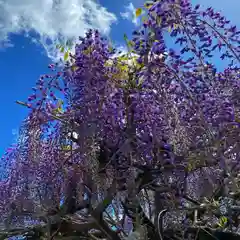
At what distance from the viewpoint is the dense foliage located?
1900 mm

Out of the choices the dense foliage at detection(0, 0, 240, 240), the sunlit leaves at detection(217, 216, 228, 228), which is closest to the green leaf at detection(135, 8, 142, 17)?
the dense foliage at detection(0, 0, 240, 240)

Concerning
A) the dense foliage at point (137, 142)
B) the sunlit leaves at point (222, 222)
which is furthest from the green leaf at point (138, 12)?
the sunlit leaves at point (222, 222)

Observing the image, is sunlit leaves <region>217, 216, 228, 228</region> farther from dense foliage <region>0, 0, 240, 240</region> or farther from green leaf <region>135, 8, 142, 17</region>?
green leaf <region>135, 8, 142, 17</region>

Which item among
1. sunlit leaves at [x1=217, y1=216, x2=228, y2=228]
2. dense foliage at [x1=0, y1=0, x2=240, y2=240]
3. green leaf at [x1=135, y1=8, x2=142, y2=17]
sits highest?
green leaf at [x1=135, y1=8, x2=142, y2=17]

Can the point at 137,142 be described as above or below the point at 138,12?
below

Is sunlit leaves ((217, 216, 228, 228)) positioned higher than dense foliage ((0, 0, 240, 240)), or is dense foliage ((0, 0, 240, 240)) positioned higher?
dense foliage ((0, 0, 240, 240))

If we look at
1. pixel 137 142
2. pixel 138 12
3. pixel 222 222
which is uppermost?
pixel 138 12

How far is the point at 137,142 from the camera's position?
6.54ft

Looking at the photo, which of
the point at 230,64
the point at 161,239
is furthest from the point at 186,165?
the point at 230,64

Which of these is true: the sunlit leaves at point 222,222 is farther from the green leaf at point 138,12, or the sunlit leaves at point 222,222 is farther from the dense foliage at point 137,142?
the green leaf at point 138,12

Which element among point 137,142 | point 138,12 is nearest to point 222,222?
point 137,142

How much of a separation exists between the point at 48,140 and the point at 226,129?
107 centimetres

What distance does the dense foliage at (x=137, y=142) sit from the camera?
1900 millimetres

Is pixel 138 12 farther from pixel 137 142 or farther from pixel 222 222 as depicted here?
pixel 222 222
